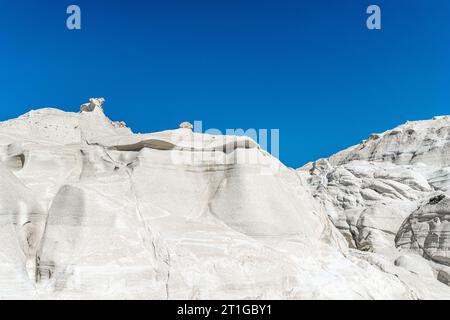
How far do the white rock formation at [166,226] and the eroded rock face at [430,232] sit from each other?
308 millimetres

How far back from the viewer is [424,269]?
8930 millimetres

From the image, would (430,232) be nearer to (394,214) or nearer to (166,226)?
(394,214)

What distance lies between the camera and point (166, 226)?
6789 millimetres

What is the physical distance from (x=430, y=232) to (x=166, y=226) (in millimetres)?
6301

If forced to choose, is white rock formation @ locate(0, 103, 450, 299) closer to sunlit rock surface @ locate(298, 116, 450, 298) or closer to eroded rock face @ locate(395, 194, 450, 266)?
sunlit rock surface @ locate(298, 116, 450, 298)

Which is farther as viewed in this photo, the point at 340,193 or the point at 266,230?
the point at 340,193

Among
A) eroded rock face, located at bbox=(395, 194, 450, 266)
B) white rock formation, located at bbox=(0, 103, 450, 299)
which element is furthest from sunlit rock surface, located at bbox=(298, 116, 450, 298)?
white rock formation, located at bbox=(0, 103, 450, 299)

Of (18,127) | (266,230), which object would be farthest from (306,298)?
(18,127)

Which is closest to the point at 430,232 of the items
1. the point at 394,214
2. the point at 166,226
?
the point at 394,214

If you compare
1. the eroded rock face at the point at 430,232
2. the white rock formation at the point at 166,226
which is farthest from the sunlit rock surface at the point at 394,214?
the white rock formation at the point at 166,226

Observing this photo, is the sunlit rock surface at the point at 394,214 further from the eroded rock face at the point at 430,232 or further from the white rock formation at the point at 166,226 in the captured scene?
the white rock formation at the point at 166,226

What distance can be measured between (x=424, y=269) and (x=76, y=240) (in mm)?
6700

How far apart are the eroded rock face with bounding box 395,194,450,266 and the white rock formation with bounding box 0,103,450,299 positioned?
308 mm
